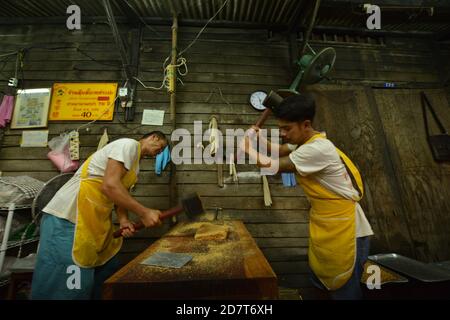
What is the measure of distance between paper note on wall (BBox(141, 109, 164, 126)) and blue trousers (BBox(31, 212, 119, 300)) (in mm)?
2289

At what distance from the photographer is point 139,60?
4.37 metres

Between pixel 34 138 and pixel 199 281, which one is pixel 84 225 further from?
pixel 34 138

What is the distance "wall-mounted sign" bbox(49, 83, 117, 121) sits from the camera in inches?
159

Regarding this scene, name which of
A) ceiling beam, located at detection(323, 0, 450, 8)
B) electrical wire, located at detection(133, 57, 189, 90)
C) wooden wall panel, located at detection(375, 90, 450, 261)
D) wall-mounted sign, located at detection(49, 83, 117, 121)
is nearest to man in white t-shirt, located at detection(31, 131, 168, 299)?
wall-mounted sign, located at detection(49, 83, 117, 121)

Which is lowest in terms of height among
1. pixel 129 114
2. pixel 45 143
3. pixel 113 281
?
pixel 113 281

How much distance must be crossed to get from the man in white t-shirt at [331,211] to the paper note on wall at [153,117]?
2.72 m

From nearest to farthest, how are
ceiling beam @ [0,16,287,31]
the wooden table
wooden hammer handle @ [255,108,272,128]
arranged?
1. the wooden table
2. wooden hammer handle @ [255,108,272,128]
3. ceiling beam @ [0,16,287,31]

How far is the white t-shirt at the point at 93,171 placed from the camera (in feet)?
6.97

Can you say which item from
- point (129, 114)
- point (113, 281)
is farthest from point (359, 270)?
point (129, 114)

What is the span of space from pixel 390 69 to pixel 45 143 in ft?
23.3

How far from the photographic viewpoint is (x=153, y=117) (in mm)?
4086

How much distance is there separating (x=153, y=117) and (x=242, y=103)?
1721 mm

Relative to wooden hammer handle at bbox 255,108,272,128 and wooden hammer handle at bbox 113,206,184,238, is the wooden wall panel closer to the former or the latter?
wooden hammer handle at bbox 255,108,272,128

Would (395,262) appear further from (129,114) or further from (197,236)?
(129,114)
